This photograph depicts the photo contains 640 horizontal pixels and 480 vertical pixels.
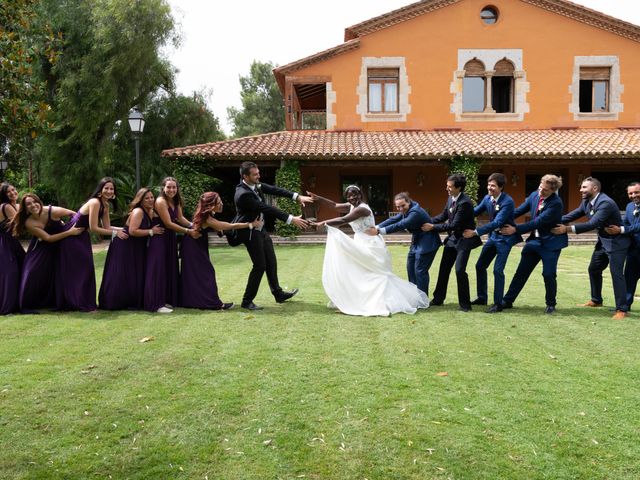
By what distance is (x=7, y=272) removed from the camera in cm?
736

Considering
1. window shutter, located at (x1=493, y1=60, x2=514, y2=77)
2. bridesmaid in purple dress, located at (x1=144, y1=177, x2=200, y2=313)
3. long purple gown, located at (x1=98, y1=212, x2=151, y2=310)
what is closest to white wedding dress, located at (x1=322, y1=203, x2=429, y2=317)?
bridesmaid in purple dress, located at (x1=144, y1=177, x2=200, y2=313)

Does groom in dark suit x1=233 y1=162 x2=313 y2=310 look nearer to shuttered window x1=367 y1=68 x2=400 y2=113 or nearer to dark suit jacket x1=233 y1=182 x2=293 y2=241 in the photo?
dark suit jacket x1=233 y1=182 x2=293 y2=241

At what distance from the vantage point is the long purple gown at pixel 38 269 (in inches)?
293

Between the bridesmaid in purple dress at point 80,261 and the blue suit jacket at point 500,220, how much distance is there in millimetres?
5305

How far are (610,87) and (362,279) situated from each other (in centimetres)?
2026

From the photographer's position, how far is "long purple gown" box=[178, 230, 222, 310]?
25.1 ft

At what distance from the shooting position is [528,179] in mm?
21984

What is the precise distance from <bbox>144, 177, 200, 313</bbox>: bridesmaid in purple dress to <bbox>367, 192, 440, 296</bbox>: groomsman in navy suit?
115 inches

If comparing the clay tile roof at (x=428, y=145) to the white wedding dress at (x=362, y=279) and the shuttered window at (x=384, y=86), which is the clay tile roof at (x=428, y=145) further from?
the white wedding dress at (x=362, y=279)

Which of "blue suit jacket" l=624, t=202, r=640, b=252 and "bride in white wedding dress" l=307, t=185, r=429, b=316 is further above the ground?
"blue suit jacket" l=624, t=202, r=640, b=252

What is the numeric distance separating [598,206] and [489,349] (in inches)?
125

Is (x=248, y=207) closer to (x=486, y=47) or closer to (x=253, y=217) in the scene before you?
(x=253, y=217)

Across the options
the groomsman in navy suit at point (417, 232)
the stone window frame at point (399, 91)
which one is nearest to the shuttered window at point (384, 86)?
the stone window frame at point (399, 91)

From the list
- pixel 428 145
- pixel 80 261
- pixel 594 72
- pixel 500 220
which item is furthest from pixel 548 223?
pixel 594 72
